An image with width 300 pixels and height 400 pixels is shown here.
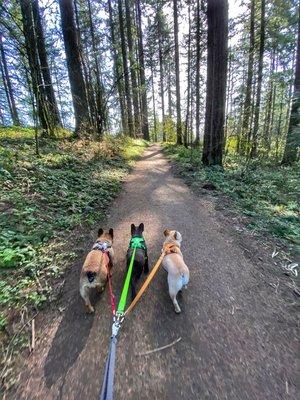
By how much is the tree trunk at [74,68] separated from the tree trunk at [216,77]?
5561 millimetres

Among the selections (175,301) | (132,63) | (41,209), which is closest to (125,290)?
(175,301)

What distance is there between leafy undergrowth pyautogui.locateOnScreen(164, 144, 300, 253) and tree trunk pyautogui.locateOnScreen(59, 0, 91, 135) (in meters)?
4.97

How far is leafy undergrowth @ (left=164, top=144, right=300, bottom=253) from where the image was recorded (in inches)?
196

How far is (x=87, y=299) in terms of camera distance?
2939 mm

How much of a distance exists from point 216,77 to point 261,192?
176 inches

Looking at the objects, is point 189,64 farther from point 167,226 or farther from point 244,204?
point 167,226

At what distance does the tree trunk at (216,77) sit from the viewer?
324 inches

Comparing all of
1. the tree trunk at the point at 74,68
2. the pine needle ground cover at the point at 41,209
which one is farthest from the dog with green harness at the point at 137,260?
the tree trunk at the point at 74,68

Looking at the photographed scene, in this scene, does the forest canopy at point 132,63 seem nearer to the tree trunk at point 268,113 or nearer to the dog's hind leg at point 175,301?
the tree trunk at point 268,113

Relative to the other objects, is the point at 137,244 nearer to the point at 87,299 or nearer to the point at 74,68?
the point at 87,299

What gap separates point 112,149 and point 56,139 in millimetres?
2785

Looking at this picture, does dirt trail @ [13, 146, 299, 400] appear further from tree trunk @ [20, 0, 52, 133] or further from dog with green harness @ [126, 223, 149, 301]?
tree trunk @ [20, 0, 52, 133]

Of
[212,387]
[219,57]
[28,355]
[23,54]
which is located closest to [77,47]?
[23,54]

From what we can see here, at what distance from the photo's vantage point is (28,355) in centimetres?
252
